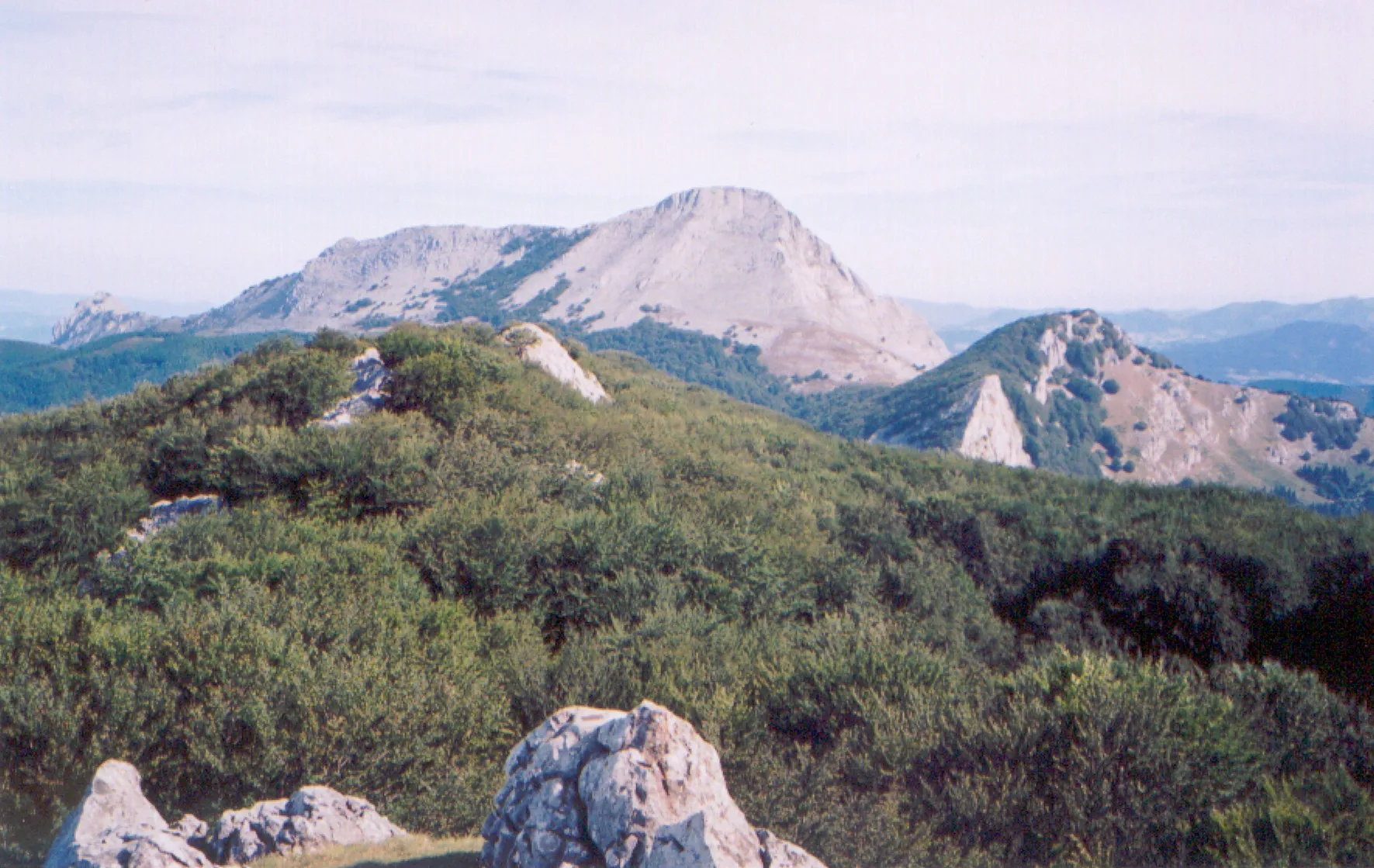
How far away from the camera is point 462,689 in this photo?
47.4 ft

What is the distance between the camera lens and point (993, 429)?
431ft

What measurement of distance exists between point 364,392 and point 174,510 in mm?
11346

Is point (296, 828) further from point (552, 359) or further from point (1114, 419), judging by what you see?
point (1114, 419)

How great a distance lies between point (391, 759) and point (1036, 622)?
21544mm

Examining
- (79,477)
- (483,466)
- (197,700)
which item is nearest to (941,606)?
(483,466)

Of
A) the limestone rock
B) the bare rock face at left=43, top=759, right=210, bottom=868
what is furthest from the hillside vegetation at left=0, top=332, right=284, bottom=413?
the limestone rock

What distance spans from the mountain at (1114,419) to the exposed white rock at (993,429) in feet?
0.87

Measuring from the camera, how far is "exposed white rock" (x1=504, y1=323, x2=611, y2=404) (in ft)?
155

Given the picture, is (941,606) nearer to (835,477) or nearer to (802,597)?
(802,597)

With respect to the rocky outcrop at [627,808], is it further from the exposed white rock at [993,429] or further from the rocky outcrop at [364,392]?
the exposed white rock at [993,429]

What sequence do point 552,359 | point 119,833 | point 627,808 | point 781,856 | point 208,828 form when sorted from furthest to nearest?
1. point 552,359
2. point 208,828
3. point 119,833
4. point 627,808
5. point 781,856

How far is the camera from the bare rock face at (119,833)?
29.3 ft

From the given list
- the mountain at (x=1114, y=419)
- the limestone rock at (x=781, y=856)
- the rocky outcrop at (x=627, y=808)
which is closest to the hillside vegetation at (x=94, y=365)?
the mountain at (x=1114, y=419)

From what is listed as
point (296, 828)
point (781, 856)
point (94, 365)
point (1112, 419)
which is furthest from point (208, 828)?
point (94, 365)
